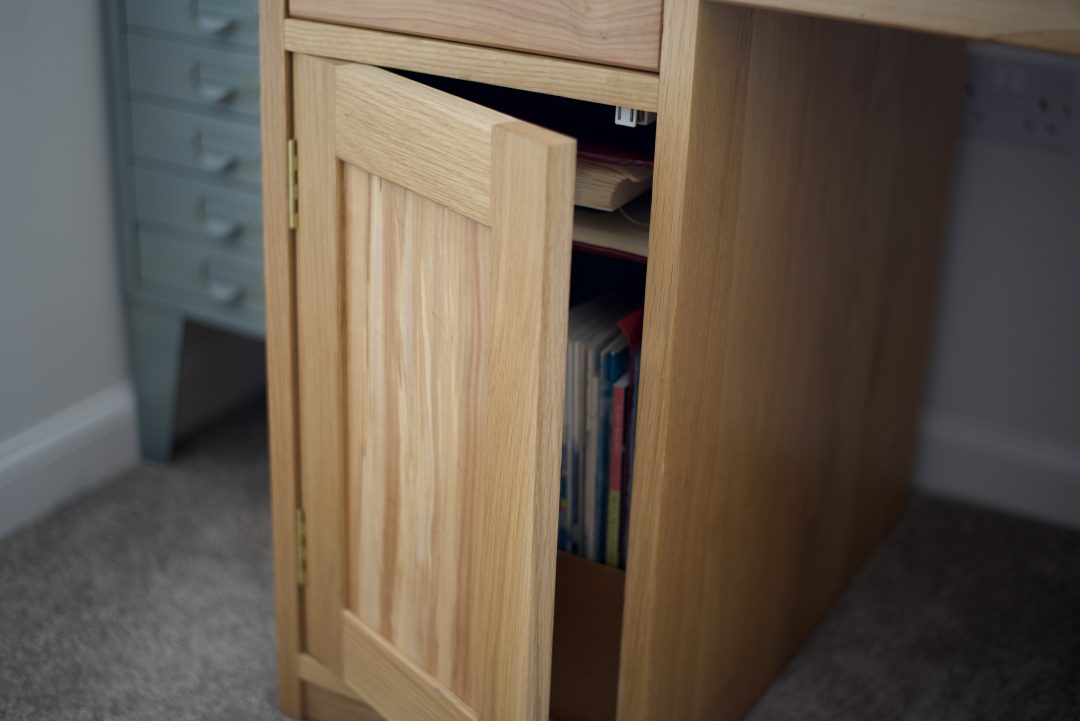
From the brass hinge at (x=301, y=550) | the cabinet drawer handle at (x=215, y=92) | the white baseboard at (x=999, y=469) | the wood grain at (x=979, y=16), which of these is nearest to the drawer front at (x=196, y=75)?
the cabinet drawer handle at (x=215, y=92)

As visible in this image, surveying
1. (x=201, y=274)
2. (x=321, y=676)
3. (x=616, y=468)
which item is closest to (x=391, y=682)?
(x=321, y=676)

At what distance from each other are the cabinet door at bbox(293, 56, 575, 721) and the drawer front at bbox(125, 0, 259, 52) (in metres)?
0.37

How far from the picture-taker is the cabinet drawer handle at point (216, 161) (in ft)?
4.37

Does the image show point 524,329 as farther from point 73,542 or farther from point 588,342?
point 73,542

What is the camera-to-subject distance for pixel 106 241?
144 centimetres

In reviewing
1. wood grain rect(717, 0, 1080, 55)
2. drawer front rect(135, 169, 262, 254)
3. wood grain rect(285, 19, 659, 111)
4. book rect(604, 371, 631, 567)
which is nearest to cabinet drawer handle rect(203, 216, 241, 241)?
drawer front rect(135, 169, 262, 254)

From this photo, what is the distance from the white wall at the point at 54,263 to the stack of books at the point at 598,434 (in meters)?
0.67

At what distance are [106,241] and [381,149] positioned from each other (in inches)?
28.3

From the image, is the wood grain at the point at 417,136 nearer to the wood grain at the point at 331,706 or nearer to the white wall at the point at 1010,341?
the wood grain at the point at 331,706

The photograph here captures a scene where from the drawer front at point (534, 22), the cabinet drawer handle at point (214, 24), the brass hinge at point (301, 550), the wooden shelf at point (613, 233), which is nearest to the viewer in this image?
the drawer front at point (534, 22)

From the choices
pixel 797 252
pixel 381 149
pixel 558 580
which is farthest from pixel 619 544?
pixel 381 149

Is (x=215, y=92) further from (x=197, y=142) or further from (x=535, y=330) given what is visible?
(x=535, y=330)

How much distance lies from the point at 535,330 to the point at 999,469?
0.99 meters

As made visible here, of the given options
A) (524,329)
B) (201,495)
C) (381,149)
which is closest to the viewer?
(524,329)
